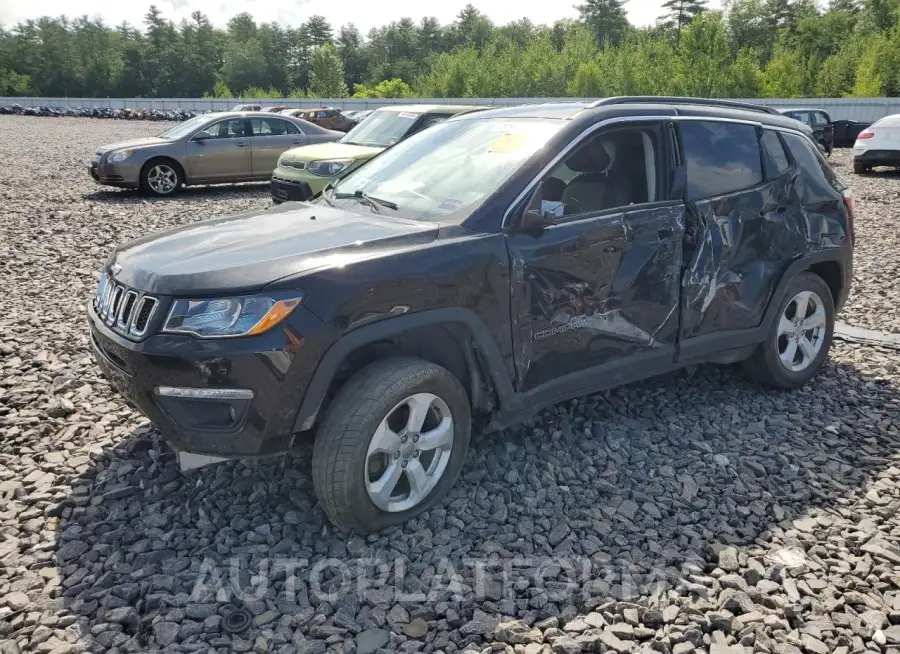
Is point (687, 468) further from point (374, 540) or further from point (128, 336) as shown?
point (128, 336)

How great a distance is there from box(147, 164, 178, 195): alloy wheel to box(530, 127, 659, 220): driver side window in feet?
35.9

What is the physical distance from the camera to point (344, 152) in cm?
1112

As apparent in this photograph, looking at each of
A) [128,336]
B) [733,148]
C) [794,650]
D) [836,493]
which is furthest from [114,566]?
[733,148]

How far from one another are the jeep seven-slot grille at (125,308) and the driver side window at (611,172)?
202cm

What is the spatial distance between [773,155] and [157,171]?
11.2 meters

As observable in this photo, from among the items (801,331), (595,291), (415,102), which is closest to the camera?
(595,291)

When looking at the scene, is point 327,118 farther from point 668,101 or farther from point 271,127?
point 668,101

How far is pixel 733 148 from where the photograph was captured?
14.6ft

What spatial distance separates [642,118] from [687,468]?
6.22 feet

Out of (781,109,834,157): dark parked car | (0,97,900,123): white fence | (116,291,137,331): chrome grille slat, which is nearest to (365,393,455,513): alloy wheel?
(116,291,137,331): chrome grille slat

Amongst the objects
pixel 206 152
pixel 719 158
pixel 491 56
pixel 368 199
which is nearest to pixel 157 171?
pixel 206 152

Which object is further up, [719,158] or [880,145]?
[719,158]

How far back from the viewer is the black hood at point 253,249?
296cm
